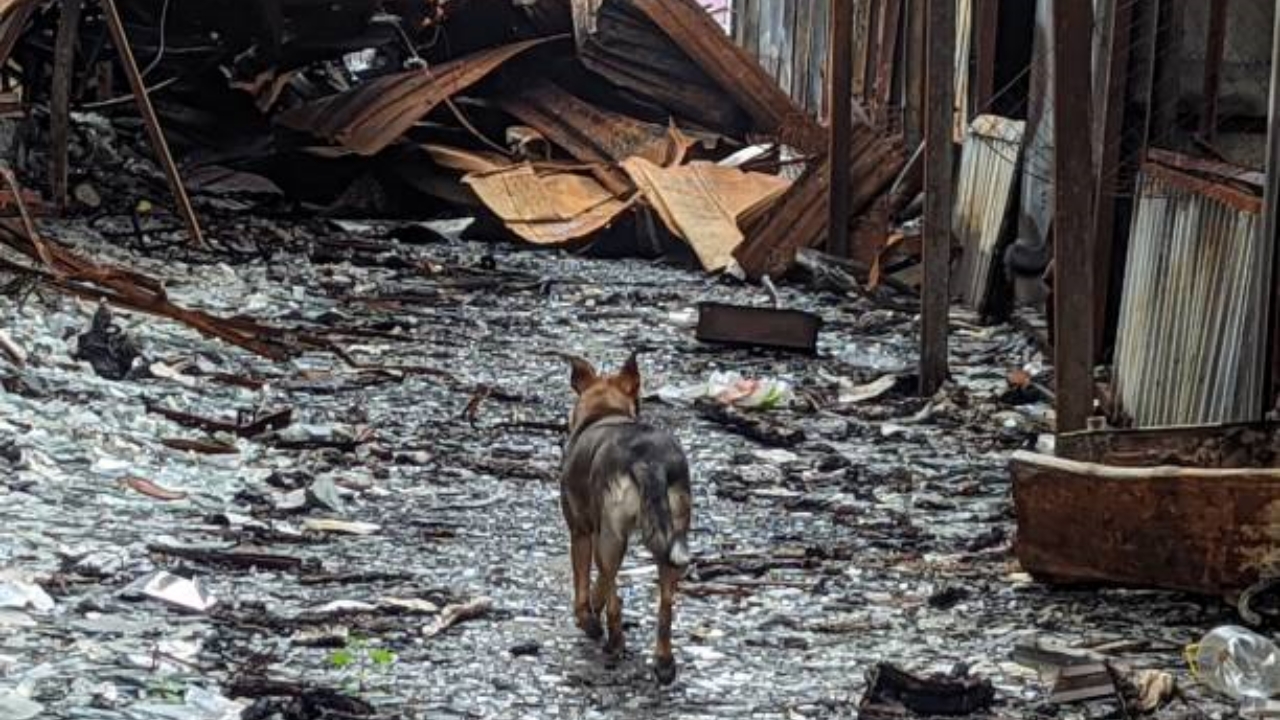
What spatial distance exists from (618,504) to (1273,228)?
10.3 ft

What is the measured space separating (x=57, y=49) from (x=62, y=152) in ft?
2.50

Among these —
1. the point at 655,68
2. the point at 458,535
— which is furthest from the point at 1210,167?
the point at 655,68

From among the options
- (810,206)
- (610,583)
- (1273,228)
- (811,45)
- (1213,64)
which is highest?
(811,45)

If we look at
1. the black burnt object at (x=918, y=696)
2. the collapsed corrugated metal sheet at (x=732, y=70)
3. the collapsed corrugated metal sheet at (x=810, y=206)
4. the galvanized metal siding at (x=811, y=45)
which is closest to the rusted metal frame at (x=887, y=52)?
the galvanized metal siding at (x=811, y=45)

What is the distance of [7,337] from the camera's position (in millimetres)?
9594

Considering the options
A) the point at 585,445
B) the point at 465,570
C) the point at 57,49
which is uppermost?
the point at 57,49

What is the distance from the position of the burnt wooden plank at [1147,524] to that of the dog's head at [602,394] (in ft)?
4.19

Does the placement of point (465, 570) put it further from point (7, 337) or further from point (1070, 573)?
point (7, 337)

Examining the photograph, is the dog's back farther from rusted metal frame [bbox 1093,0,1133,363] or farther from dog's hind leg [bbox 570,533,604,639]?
rusted metal frame [bbox 1093,0,1133,363]

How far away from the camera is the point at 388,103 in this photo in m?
19.3

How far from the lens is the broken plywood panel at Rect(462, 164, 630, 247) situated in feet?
57.2

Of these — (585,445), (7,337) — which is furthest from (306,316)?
(585,445)

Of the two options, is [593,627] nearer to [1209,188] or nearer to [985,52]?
[1209,188]

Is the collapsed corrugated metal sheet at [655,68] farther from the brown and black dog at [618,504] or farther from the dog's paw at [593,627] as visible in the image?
the dog's paw at [593,627]
